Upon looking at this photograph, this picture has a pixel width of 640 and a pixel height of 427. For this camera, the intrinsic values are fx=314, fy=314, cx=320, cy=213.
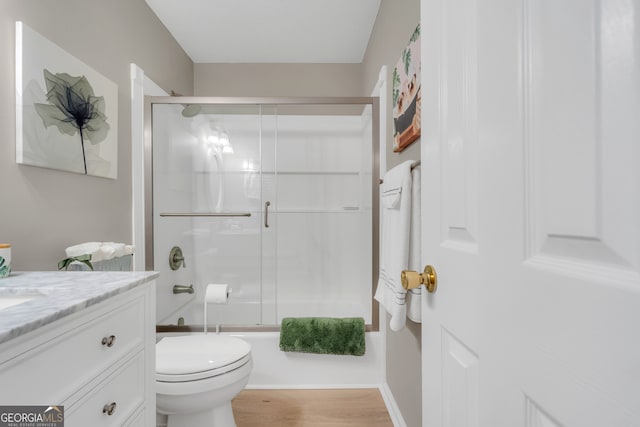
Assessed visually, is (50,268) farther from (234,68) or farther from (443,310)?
(234,68)

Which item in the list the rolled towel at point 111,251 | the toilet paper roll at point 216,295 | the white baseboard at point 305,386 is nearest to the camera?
the rolled towel at point 111,251

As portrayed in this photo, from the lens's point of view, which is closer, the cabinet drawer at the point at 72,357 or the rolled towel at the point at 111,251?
the cabinet drawer at the point at 72,357

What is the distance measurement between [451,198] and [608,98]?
387mm

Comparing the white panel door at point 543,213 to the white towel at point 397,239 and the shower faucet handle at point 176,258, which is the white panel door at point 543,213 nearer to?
the white towel at point 397,239

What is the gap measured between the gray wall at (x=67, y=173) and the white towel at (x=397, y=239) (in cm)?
146

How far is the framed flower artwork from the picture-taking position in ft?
3.98

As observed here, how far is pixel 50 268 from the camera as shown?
1.37 metres

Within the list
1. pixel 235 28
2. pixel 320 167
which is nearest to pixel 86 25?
pixel 235 28

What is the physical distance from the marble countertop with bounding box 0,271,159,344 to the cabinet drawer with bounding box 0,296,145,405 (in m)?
0.04

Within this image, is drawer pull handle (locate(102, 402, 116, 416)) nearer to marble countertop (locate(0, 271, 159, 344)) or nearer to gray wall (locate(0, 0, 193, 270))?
marble countertop (locate(0, 271, 159, 344))

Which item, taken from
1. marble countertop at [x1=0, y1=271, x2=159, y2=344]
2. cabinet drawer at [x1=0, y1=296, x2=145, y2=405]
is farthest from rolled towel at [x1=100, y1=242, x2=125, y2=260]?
cabinet drawer at [x1=0, y1=296, x2=145, y2=405]

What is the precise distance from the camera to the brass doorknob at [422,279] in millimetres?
755

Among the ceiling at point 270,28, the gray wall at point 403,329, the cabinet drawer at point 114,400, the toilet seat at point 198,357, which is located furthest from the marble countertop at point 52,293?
the ceiling at point 270,28

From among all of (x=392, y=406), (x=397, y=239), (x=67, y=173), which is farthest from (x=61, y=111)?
(x=392, y=406)
